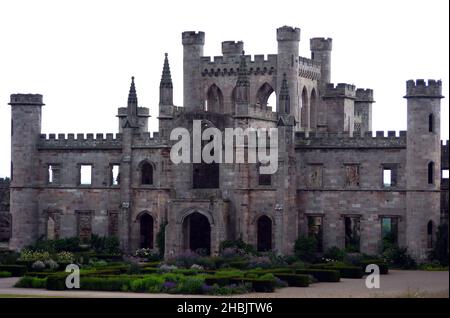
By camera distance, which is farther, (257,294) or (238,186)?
(238,186)

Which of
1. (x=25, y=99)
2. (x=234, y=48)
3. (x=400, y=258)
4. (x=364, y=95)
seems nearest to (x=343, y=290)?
(x=400, y=258)

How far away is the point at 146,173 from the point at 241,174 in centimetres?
715

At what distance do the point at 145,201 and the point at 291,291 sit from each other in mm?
25030

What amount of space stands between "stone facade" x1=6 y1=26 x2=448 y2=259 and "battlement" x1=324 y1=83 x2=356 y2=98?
96 millimetres

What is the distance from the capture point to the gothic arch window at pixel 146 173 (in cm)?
8575

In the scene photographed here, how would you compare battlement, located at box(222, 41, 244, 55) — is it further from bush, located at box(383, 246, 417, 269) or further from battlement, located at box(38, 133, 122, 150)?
bush, located at box(383, 246, 417, 269)

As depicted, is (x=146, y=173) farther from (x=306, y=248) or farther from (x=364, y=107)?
(x=364, y=107)

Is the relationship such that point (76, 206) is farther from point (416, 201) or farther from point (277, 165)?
point (416, 201)

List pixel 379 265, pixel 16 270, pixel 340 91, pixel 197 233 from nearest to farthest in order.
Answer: pixel 16 270 < pixel 379 265 < pixel 197 233 < pixel 340 91

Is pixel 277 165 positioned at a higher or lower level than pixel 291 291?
higher

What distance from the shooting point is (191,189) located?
83625 millimetres

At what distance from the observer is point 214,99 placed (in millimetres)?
94125

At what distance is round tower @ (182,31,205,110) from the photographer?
9338cm
